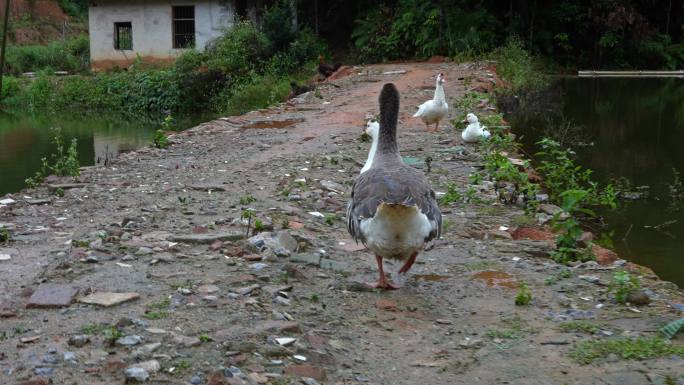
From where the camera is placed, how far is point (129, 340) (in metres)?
4.03

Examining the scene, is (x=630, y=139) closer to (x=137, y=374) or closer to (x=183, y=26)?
(x=137, y=374)

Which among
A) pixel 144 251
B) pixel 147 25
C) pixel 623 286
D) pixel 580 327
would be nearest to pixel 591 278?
pixel 623 286

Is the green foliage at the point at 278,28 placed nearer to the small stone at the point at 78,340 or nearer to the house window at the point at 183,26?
the house window at the point at 183,26

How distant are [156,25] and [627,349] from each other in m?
31.3

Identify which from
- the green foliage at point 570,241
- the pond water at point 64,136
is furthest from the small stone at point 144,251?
the pond water at point 64,136

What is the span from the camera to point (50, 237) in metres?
6.33

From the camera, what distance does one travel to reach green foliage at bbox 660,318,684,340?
438 cm

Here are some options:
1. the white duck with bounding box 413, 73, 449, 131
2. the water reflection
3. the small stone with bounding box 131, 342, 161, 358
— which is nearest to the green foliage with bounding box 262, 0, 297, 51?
the water reflection

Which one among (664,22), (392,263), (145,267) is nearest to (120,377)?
(145,267)

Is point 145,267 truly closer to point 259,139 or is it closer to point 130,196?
point 130,196

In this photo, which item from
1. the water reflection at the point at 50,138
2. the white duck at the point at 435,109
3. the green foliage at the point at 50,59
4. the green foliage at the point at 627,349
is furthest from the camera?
the green foliage at the point at 50,59

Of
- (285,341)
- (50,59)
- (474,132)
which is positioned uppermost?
(50,59)

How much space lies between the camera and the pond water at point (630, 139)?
936 cm

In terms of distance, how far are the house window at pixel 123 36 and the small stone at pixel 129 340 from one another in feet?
103
